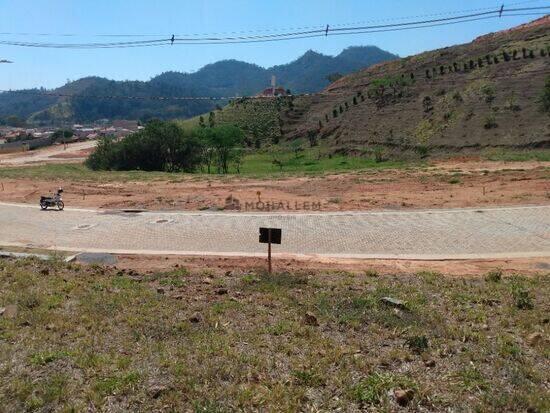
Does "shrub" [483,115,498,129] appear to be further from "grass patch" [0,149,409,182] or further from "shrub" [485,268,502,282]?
"shrub" [485,268,502,282]

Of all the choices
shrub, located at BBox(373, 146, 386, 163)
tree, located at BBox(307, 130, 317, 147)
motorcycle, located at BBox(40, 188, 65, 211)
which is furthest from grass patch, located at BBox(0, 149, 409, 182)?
motorcycle, located at BBox(40, 188, 65, 211)

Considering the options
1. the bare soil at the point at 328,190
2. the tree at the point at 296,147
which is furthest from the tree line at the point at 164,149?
the bare soil at the point at 328,190

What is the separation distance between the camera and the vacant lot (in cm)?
559

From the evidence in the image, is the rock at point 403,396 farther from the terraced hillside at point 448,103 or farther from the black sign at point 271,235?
the terraced hillside at point 448,103

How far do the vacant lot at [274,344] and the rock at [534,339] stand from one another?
0.8 inches

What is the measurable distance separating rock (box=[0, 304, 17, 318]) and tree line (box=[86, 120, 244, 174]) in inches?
1452

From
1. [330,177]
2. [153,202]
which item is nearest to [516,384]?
[153,202]

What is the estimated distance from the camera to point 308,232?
15539 millimetres

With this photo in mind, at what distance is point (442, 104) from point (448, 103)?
33.4 inches

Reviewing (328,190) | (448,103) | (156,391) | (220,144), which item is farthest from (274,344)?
(448,103)

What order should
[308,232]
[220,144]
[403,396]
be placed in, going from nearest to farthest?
1. [403,396]
2. [308,232]
3. [220,144]

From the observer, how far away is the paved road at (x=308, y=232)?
13.6m

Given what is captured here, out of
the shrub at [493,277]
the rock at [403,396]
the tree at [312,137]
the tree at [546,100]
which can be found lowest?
the shrub at [493,277]

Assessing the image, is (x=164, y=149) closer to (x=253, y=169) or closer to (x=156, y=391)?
(x=253, y=169)
